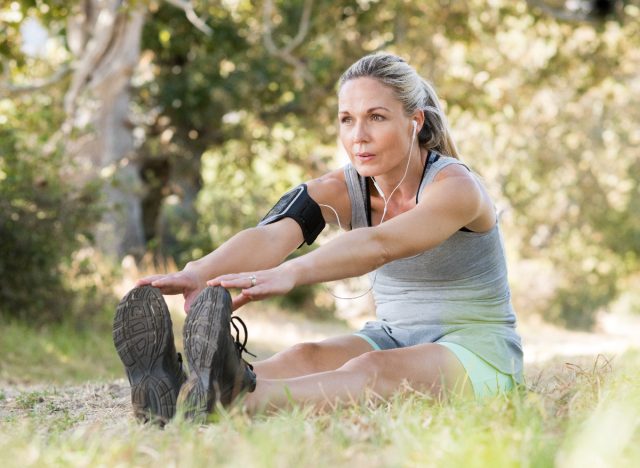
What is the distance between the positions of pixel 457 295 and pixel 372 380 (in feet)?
2.23

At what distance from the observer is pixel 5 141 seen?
26.8 ft

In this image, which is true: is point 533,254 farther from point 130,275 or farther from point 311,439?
point 311,439

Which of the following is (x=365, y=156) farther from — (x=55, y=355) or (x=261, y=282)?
(x=55, y=355)

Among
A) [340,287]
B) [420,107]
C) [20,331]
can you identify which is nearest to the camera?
[420,107]

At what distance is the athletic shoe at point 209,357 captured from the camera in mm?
2729

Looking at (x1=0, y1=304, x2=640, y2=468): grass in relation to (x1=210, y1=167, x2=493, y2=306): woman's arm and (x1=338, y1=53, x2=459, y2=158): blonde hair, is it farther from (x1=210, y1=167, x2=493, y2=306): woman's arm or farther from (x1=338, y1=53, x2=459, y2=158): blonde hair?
(x1=338, y1=53, x2=459, y2=158): blonde hair

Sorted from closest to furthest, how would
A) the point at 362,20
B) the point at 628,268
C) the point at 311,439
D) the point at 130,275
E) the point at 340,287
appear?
1. the point at 311,439
2. the point at 130,275
3. the point at 362,20
4. the point at 340,287
5. the point at 628,268

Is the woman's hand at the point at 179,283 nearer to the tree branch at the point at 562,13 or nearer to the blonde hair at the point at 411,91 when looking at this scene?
the blonde hair at the point at 411,91

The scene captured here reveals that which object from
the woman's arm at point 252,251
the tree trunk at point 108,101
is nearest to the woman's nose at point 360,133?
the woman's arm at point 252,251

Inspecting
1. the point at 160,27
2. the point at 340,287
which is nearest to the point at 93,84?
the point at 160,27

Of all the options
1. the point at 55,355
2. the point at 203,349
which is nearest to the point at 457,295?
the point at 203,349

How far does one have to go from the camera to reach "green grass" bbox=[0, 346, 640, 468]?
204 centimetres

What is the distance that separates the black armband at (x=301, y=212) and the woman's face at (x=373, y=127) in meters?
0.25

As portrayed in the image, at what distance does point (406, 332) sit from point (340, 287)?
13.5 meters
